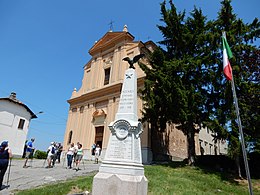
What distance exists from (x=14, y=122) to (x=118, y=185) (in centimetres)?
2331

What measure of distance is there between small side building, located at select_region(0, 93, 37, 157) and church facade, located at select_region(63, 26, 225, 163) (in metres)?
6.10

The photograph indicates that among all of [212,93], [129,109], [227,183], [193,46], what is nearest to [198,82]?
[212,93]

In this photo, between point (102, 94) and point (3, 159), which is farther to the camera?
point (102, 94)

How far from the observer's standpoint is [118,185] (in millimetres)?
5363

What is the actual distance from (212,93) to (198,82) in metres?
1.20

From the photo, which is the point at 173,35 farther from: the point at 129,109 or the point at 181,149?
the point at 181,149

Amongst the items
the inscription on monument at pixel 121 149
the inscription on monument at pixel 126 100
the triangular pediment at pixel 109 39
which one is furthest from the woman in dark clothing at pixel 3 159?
the triangular pediment at pixel 109 39

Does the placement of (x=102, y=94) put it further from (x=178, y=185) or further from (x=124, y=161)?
(x=124, y=161)

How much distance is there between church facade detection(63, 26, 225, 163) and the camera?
1989 cm

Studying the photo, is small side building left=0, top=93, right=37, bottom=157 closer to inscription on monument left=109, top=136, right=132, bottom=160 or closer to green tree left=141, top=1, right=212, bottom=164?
green tree left=141, top=1, right=212, bottom=164

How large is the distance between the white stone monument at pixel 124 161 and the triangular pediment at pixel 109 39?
644 inches

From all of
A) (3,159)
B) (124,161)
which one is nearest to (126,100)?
(124,161)

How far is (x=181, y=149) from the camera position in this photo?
2227cm

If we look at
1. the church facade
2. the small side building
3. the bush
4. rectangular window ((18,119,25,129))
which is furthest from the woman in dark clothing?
rectangular window ((18,119,25,129))
